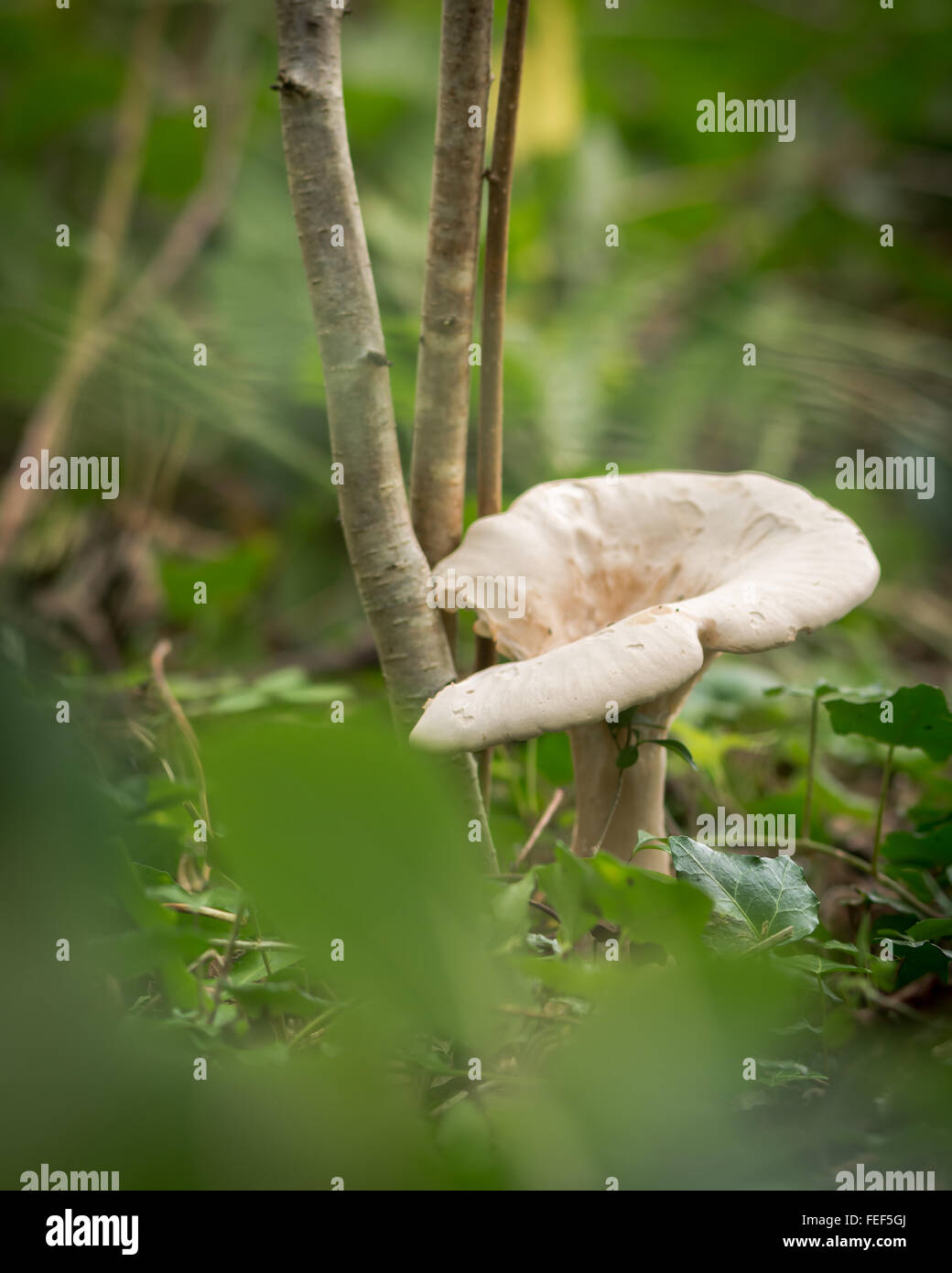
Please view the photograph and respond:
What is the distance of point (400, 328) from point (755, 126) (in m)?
3.36

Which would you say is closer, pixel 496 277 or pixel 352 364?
pixel 352 364

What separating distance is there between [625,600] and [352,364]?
0.53 meters

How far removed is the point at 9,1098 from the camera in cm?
50

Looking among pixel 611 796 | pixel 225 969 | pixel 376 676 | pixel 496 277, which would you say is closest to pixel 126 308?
pixel 376 676

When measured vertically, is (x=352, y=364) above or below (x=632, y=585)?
above

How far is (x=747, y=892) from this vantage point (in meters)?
0.94

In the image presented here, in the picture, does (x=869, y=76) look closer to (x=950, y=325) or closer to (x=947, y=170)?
(x=947, y=170)

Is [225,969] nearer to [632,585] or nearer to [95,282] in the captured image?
[632,585]

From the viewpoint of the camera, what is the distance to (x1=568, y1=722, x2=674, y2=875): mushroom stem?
1247 mm

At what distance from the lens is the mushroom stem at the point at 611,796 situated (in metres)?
1.25

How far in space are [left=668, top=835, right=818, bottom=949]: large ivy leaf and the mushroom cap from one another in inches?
6.8

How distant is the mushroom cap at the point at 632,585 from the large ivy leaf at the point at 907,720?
193 millimetres

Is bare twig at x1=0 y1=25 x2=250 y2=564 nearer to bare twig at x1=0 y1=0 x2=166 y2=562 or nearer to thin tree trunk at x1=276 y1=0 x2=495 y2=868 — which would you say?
bare twig at x1=0 y1=0 x2=166 y2=562

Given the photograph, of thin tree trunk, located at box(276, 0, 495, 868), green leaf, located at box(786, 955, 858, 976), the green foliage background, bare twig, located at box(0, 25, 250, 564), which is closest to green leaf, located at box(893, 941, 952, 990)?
the green foliage background
